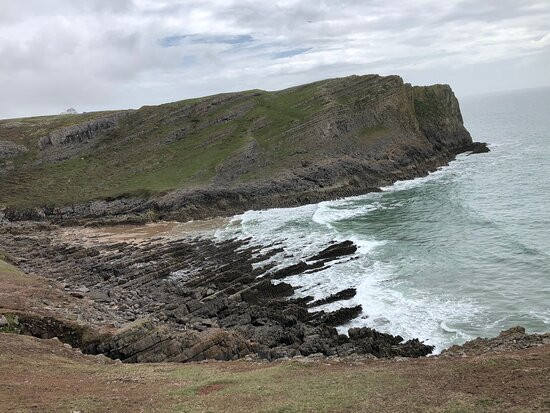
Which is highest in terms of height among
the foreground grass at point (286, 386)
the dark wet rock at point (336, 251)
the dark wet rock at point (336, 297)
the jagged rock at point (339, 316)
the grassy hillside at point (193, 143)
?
the grassy hillside at point (193, 143)

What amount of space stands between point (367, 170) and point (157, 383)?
7408 centimetres

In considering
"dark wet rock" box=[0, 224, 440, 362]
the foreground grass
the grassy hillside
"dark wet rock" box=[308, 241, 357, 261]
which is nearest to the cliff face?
the grassy hillside

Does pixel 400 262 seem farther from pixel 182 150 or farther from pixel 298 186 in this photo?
pixel 182 150

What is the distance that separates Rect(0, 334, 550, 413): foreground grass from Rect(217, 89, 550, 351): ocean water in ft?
34.6

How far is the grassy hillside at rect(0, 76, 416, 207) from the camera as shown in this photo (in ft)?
300

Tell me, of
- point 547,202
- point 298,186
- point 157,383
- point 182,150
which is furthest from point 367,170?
point 157,383

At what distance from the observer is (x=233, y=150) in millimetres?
96625

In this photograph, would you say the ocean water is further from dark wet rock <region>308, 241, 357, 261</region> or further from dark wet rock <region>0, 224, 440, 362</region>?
dark wet rock <region>0, 224, 440, 362</region>

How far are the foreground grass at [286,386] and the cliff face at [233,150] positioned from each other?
2215 inches

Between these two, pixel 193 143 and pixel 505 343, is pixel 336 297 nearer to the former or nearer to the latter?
pixel 505 343

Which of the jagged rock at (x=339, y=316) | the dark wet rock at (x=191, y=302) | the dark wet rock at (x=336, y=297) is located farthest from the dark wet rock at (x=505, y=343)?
the dark wet rock at (x=336, y=297)

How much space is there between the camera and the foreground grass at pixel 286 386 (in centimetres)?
1653

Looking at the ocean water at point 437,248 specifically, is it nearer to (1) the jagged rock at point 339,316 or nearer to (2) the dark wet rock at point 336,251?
(1) the jagged rock at point 339,316

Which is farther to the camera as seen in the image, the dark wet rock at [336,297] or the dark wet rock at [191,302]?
the dark wet rock at [336,297]
